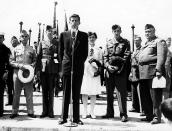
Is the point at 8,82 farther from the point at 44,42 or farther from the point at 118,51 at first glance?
the point at 118,51

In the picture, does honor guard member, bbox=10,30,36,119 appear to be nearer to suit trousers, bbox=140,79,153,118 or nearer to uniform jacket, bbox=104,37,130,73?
uniform jacket, bbox=104,37,130,73

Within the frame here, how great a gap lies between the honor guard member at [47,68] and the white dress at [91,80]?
823 mm

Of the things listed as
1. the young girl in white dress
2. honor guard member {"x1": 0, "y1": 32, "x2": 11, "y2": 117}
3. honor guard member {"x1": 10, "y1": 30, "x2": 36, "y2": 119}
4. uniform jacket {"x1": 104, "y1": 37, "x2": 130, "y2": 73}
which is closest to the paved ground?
honor guard member {"x1": 10, "y1": 30, "x2": 36, "y2": 119}

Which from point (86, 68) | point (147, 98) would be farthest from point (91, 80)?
point (147, 98)

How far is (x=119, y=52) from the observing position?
7.66 meters

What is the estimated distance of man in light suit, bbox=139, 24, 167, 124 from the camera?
270 inches

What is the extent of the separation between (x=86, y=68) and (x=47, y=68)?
1.05m

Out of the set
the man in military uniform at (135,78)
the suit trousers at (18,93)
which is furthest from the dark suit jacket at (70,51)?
the man in military uniform at (135,78)

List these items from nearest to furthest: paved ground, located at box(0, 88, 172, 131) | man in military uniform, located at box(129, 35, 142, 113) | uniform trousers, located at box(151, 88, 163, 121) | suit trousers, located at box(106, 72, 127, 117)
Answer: paved ground, located at box(0, 88, 172, 131)
uniform trousers, located at box(151, 88, 163, 121)
suit trousers, located at box(106, 72, 127, 117)
man in military uniform, located at box(129, 35, 142, 113)

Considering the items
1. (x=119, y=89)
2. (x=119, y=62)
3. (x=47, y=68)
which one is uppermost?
(x=119, y=62)

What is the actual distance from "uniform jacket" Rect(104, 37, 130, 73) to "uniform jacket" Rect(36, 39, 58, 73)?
138cm

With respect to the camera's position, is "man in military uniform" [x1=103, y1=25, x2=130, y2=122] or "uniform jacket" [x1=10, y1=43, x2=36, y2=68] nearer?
"man in military uniform" [x1=103, y1=25, x2=130, y2=122]

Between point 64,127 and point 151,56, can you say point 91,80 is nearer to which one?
point 151,56

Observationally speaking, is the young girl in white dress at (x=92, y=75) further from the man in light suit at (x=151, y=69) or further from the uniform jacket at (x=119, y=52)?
the man in light suit at (x=151, y=69)
